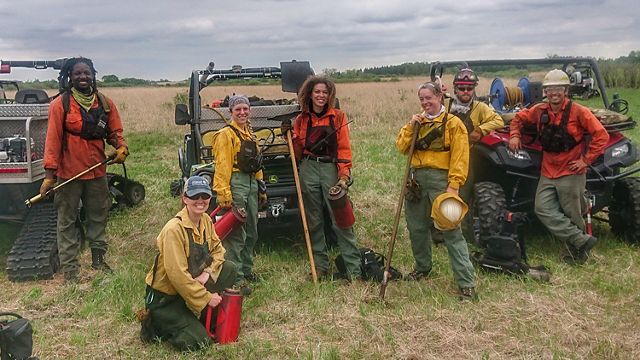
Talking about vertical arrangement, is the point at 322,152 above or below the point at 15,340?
above

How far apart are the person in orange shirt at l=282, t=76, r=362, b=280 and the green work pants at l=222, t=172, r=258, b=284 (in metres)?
0.48

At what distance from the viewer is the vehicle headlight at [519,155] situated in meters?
6.16

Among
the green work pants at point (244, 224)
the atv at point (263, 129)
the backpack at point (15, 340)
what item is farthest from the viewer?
the atv at point (263, 129)

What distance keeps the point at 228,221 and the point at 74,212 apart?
1.71m

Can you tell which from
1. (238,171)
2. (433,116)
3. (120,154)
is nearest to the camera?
(433,116)

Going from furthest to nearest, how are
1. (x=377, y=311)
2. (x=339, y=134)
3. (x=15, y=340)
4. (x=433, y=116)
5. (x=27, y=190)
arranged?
(x=27, y=190) → (x=339, y=134) → (x=433, y=116) → (x=377, y=311) → (x=15, y=340)

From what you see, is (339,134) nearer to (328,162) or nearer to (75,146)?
(328,162)

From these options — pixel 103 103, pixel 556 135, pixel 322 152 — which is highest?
pixel 103 103

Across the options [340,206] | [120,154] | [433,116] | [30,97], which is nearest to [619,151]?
[433,116]

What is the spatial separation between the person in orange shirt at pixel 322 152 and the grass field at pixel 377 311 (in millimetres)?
408

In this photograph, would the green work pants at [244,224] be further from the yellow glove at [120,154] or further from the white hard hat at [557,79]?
the white hard hat at [557,79]

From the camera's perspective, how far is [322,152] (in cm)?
561

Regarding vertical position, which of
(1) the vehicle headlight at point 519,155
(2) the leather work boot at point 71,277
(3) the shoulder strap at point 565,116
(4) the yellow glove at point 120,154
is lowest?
(2) the leather work boot at point 71,277

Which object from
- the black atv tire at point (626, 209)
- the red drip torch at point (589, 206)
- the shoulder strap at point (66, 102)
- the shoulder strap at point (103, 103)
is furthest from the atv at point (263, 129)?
the black atv tire at point (626, 209)
